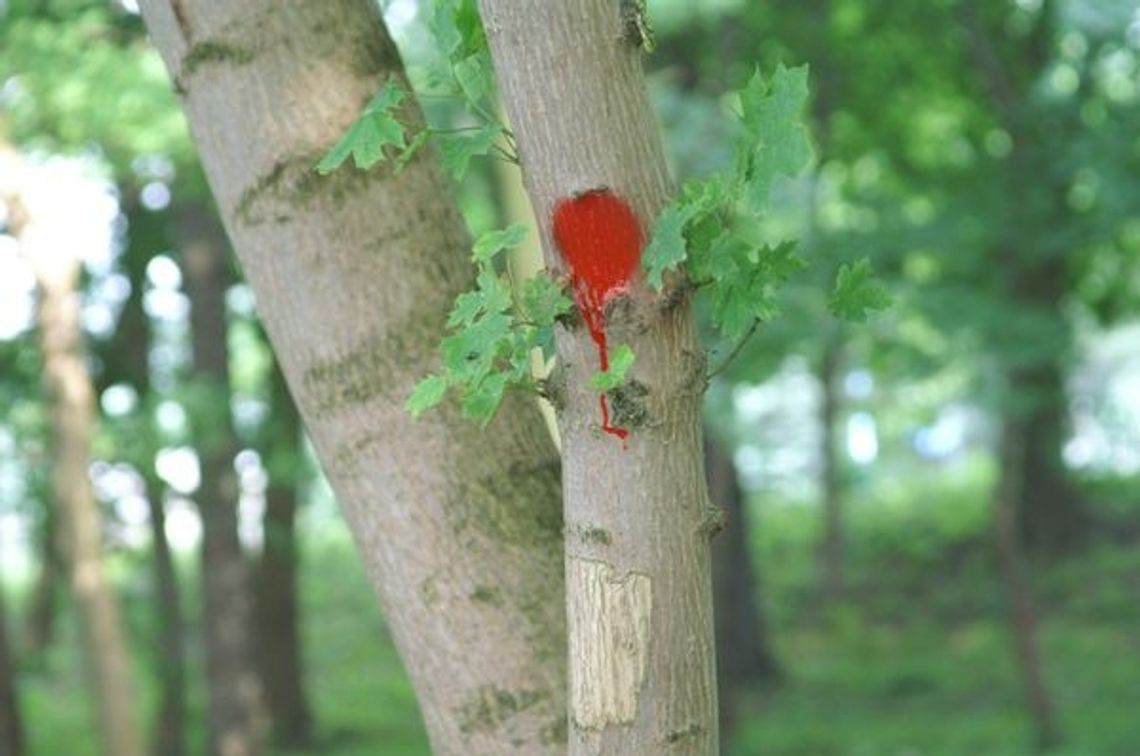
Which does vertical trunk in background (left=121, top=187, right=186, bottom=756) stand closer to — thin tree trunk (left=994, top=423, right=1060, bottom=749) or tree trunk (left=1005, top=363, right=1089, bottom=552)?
thin tree trunk (left=994, top=423, right=1060, bottom=749)

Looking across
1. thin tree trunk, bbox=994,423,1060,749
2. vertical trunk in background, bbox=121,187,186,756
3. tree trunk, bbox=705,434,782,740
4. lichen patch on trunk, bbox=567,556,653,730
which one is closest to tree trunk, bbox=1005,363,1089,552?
tree trunk, bbox=705,434,782,740

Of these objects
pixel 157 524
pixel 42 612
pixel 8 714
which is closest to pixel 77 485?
pixel 157 524

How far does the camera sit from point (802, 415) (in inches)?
1045

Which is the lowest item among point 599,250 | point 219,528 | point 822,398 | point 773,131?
point 599,250

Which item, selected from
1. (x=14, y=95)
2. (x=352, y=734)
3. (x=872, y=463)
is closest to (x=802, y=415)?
(x=872, y=463)

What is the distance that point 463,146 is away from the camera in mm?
2482

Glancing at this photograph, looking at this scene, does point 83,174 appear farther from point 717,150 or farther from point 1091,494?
point 1091,494

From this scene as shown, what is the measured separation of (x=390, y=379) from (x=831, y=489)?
19513 millimetres

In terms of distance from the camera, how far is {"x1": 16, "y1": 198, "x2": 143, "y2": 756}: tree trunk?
1291cm

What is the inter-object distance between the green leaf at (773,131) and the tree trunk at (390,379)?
0.53m

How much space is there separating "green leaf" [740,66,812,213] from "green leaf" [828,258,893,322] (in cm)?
26

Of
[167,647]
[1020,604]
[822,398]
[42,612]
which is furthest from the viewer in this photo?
[42,612]

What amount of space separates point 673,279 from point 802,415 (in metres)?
24.5

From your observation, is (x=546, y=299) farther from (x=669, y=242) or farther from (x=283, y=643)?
(x=283, y=643)
